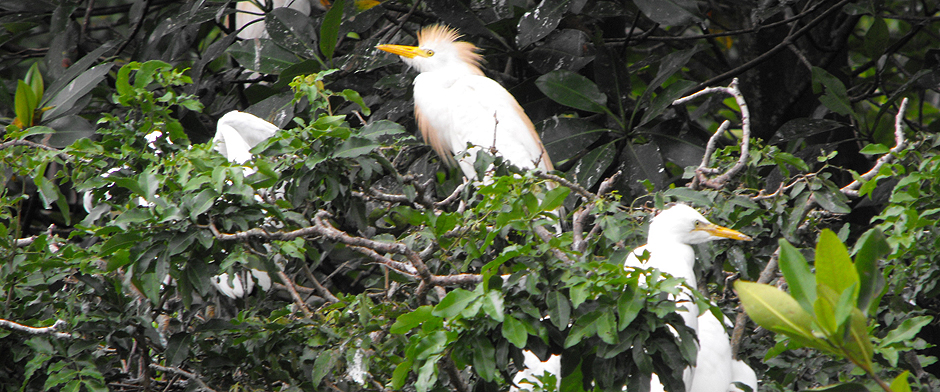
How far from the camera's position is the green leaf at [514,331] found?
1118mm

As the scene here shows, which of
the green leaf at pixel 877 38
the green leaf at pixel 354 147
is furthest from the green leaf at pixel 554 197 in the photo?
the green leaf at pixel 877 38

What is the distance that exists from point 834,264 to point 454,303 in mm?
540

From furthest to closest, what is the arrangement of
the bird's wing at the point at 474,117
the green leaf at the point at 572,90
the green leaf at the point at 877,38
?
1. the bird's wing at the point at 474,117
2. the green leaf at the point at 877,38
3. the green leaf at the point at 572,90

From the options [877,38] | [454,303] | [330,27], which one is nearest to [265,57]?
[330,27]

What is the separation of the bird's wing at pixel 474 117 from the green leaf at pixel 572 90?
46 centimetres

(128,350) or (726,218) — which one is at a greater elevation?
(726,218)

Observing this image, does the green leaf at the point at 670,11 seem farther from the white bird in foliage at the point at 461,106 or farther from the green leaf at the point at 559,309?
the green leaf at the point at 559,309

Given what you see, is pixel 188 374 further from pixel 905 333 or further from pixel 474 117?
pixel 474 117

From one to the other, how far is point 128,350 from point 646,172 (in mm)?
1651

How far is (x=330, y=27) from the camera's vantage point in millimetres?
2467

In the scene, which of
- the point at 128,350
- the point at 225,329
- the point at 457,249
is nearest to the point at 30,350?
the point at 128,350

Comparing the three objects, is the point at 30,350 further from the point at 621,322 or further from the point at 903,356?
the point at 903,356

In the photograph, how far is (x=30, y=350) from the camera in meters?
1.59

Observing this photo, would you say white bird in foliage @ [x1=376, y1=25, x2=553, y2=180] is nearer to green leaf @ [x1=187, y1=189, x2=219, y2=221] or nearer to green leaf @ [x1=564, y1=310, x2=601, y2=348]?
green leaf @ [x1=187, y1=189, x2=219, y2=221]
